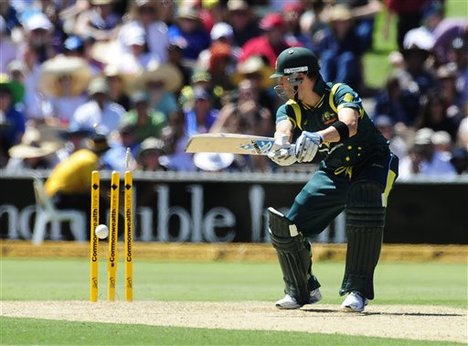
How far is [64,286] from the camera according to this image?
11523 mm

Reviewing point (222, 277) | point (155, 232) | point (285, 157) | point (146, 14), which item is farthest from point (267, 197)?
point (285, 157)

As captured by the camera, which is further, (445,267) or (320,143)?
(445,267)

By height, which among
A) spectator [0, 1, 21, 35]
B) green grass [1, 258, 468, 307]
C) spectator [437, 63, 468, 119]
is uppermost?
spectator [0, 1, 21, 35]

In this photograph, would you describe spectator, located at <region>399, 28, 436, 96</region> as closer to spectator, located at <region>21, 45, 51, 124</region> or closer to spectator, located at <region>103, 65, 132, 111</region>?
spectator, located at <region>103, 65, 132, 111</region>

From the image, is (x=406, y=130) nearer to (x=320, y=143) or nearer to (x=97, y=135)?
(x=97, y=135)

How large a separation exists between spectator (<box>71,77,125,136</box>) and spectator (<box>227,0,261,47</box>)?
2160 mm

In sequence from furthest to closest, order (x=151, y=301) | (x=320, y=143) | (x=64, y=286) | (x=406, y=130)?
(x=406, y=130) < (x=64, y=286) < (x=151, y=301) < (x=320, y=143)

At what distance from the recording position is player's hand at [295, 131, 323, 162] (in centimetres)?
815

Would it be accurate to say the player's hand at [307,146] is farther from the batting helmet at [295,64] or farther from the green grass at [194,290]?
the green grass at [194,290]

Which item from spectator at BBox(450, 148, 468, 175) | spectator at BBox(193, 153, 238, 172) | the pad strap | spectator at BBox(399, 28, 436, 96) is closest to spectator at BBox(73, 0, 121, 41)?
spectator at BBox(193, 153, 238, 172)

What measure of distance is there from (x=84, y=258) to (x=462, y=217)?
440cm

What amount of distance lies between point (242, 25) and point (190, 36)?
0.72 m

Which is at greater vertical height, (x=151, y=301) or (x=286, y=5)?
(x=286, y=5)

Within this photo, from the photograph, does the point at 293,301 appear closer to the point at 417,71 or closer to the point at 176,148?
the point at 176,148
